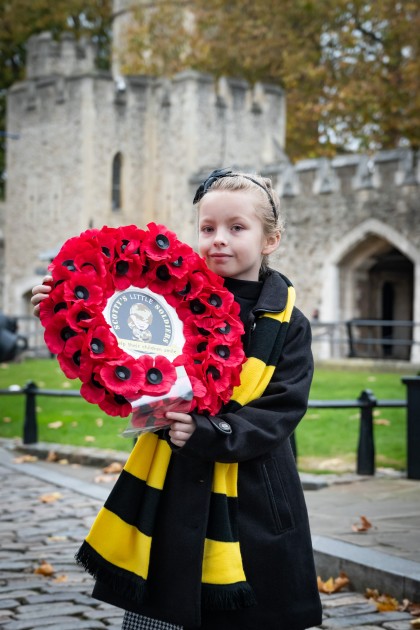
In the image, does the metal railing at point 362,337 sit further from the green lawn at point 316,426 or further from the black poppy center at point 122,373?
the black poppy center at point 122,373

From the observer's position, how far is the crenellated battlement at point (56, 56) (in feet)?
117

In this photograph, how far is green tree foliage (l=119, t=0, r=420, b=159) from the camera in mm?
27359

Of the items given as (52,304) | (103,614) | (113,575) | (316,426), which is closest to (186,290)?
(52,304)

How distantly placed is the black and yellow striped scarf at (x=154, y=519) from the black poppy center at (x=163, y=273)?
34 centimetres

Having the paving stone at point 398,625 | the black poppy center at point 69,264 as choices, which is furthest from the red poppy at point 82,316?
the paving stone at point 398,625

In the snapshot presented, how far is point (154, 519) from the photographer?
3.00 metres

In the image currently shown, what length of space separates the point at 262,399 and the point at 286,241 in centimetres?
2566

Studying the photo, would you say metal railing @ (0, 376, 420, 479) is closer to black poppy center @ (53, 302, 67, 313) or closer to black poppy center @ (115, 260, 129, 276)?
black poppy center @ (115, 260, 129, 276)

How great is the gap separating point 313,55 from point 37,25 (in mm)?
13702

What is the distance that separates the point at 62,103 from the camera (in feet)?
113

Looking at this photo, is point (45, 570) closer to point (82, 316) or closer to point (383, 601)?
point (383, 601)

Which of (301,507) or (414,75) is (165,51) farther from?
(301,507)

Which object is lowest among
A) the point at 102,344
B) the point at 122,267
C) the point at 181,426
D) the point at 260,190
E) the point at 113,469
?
the point at 113,469

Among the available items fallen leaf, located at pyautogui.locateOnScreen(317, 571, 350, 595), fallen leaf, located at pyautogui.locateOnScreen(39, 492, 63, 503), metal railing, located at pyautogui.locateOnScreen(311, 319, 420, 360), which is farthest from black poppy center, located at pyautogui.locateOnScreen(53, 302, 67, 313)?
metal railing, located at pyautogui.locateOnScreen(311, 319, 420, 360)
